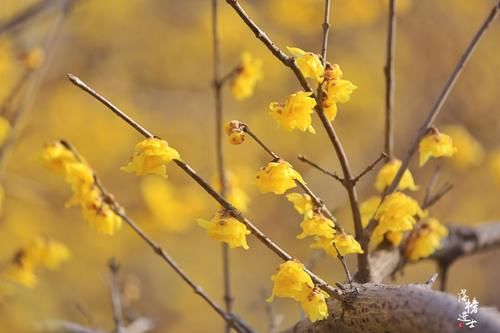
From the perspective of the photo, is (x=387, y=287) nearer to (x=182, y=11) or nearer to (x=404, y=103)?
(x=404, y=103)

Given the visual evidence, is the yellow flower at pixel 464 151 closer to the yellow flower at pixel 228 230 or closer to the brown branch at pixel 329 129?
the brown branch at pixel 329 129

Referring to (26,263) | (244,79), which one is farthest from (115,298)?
(244,79)

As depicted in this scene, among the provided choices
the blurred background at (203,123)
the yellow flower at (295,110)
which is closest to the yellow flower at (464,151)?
the blurred background at (203,123)

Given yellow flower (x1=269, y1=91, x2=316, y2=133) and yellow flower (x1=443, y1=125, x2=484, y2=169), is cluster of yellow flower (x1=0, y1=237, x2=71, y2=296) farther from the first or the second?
yellow flower (x1=443, y1=125, x2=484, y2=169)

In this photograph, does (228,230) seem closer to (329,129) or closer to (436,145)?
(329,129)

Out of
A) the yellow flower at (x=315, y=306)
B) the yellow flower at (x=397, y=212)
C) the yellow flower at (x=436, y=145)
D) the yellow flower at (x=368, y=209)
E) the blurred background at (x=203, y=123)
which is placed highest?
the blurred background at (x=203, y=123)

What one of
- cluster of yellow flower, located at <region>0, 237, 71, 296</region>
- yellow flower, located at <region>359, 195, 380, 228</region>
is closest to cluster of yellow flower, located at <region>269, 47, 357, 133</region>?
yellow flower, located at <region>359, 195, 380, 228</region>
